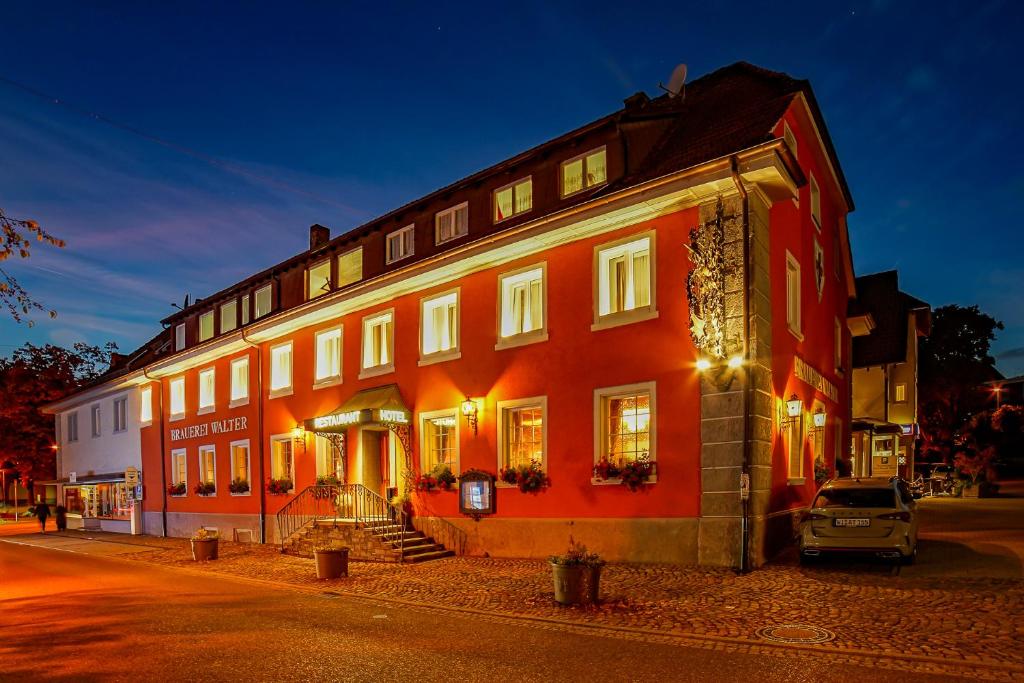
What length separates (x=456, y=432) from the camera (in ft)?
57.1

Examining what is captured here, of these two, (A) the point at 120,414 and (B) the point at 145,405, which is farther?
(A) the point at 120,414

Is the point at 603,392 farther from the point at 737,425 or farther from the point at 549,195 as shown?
the point at 549,195

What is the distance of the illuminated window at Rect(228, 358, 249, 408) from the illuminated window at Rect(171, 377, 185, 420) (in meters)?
4.29

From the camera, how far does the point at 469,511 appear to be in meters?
16.6

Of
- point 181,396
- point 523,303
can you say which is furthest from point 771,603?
point 181,396

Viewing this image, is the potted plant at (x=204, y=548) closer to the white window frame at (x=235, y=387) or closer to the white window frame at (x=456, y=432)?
the white window frame at (x=456, y=432)

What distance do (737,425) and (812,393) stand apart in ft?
19.3

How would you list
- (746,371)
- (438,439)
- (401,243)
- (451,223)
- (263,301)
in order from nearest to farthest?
(746,371)
(438,439)
(451,223)
(401,243)
(263,301)

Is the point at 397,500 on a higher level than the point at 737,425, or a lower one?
lower

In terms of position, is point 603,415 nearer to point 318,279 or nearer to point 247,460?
point 318,279

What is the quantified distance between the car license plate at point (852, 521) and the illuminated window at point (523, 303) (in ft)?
21.5

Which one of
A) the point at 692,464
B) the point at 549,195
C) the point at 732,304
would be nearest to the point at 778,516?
the point at 692,464

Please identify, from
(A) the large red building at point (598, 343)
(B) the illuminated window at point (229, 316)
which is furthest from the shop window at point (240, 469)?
(B) the illuminated window at point (229, 316)

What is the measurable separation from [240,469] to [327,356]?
601cm
